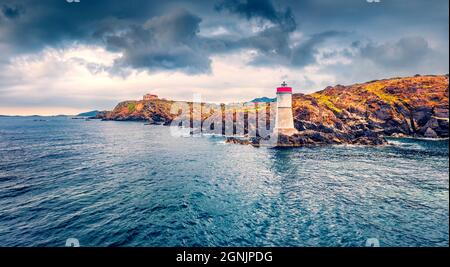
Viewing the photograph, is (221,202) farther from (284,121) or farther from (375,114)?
(375,114)

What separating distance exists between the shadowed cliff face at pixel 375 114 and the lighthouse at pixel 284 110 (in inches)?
160

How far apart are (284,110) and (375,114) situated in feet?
130

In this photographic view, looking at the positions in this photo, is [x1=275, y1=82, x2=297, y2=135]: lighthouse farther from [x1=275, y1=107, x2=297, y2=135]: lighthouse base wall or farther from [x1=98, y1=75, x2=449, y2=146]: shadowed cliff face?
[x1=98, y1=75, x2=449, y2=146]: shadowed cliff face

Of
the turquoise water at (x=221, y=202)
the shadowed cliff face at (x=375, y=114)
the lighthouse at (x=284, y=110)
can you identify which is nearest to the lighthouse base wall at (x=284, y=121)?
the lighthouse at (x=284, y=110)

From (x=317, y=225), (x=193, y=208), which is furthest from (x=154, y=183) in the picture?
(x=317, y=225)

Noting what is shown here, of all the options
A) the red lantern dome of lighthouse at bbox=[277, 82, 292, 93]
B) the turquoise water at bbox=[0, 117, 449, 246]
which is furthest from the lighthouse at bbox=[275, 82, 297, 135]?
the turquoise water at bbox=[0, 117, 449, 246]

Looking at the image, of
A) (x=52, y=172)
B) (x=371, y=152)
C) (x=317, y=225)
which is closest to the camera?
(x=317, y=225)

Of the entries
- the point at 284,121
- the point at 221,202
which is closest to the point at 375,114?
the point at 284,121

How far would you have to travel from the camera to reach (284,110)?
58.9 m

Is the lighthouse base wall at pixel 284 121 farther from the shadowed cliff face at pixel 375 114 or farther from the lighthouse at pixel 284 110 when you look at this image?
the shadowed cliff face at pixel 375 114

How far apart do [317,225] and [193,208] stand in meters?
10.1

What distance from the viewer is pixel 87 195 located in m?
21.7

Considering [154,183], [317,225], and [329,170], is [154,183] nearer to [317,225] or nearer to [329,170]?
[317,225]

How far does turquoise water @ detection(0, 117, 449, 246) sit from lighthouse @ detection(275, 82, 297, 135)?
77.0ft
